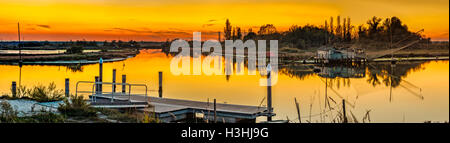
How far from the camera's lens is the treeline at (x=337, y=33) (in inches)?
2082

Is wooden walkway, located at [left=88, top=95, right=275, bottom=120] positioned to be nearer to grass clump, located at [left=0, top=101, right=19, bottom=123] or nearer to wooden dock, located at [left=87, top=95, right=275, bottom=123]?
wooden dock, located at [left=87, top=95, right=275, bottom=123]

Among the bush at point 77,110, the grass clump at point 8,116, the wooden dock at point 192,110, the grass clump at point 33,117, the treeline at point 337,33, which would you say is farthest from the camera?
the treeline at point 337,33

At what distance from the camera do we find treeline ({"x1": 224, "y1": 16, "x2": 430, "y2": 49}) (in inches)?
2082

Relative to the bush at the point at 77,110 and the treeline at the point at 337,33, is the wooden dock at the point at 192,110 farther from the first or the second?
the treeline at the point at 337,33

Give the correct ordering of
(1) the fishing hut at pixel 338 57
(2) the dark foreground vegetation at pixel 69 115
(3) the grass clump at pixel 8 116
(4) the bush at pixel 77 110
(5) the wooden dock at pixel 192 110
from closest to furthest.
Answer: (3) the grass clump at pixel 8 116 < (2) the dark foreground vegetation at pixel 69 115 < (4) the bush at pixel 77 110 < (5) the wooden dock at pixel 192 110 < (1) the fishing hut at pixel 338 57

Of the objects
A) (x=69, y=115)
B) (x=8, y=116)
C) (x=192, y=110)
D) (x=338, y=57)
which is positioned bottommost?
(x=192, y=110)

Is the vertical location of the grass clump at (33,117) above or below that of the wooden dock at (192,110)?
above

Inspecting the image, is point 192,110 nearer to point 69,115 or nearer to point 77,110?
point 77,110

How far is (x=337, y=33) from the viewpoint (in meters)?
60.8

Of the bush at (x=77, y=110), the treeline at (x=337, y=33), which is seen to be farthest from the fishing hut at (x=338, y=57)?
the bush at (x=77, y=110)

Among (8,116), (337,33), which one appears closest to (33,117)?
(8,116)

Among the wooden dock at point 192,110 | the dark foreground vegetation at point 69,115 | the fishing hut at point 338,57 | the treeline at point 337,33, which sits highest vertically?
the treeline at point 337,33
